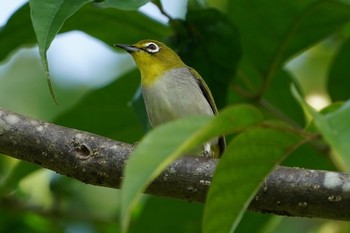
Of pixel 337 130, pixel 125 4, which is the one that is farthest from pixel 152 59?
pixel 337 130

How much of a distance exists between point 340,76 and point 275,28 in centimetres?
41

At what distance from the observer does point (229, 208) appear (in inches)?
84.2

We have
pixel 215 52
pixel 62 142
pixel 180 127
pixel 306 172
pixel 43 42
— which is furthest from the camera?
pixel 215 52

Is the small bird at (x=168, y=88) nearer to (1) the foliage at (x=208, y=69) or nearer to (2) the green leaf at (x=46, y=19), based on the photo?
(1) the foliage at (x=208, y=69)

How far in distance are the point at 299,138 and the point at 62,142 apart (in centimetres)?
102

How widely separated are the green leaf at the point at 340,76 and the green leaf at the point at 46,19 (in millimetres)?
1938

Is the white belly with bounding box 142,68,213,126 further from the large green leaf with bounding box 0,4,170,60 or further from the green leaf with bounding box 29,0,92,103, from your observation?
the green leaf with bounding box 29,0,92,103

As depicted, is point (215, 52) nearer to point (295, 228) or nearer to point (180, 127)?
point (295, 228)

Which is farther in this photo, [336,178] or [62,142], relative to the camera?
[62,142]

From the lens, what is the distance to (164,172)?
2.73 meters

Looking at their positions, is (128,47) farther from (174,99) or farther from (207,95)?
(207,95)

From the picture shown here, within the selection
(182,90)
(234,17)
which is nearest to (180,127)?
(234,17)

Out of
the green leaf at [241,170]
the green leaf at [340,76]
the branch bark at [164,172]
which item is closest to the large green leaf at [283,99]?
the green leaf at [340,76]

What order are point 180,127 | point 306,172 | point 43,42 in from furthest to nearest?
point 306,172, point 43,42, point 180,127
